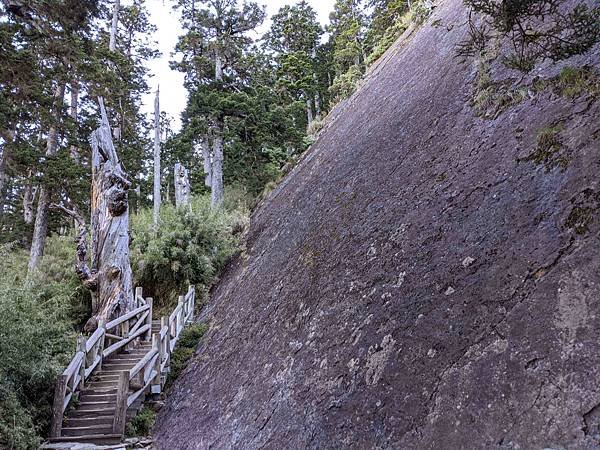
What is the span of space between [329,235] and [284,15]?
26.5m

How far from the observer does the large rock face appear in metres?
2.73

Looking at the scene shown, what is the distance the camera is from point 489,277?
140 inches

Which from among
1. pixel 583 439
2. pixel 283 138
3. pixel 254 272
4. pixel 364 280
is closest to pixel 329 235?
pixel 364 280

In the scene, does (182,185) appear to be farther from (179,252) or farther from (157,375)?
(157,375)

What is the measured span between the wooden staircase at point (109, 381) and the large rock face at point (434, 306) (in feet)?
2.13

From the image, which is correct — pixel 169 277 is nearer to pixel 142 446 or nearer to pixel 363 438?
pixel 142 446

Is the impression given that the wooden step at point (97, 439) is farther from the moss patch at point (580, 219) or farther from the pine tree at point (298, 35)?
the pine tree at point (298, 35)

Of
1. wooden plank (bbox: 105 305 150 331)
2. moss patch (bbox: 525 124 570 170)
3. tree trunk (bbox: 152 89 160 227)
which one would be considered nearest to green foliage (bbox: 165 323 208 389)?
wooden plank (bbox: 105 305 150 331)

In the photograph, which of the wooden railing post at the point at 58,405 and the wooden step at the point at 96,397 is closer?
the wooden railing post at the point at 58,405

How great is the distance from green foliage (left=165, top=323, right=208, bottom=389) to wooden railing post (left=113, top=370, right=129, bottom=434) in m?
1.42

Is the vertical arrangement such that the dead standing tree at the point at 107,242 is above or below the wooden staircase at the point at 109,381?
above

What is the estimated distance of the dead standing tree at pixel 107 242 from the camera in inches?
392

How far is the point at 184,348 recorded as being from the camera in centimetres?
886

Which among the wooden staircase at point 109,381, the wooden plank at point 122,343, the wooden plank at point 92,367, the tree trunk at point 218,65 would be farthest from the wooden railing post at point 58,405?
the tree trunk at point 218,65
